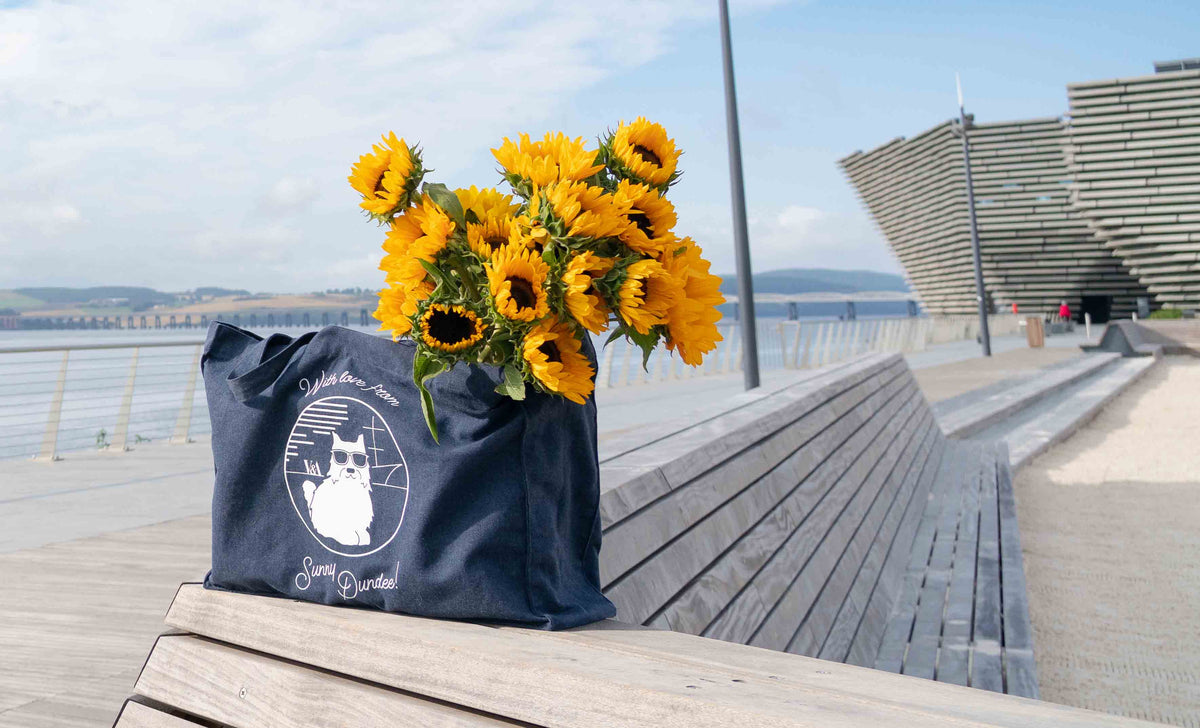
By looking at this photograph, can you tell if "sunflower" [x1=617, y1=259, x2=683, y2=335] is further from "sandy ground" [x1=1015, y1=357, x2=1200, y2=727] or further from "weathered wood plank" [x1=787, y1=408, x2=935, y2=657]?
"sandy ground" [x1=1015, y1=357, x2=1200, y2=727]

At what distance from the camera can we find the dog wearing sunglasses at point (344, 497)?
56.2 inches

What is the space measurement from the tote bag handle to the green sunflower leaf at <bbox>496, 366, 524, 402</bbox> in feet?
1.21

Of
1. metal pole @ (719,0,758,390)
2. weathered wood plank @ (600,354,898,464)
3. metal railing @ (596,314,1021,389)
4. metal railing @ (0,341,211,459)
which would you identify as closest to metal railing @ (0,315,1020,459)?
metal railing @ (0,341,211,459)

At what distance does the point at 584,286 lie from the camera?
1330 millimetres

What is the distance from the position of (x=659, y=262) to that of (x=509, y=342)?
0.26 meters

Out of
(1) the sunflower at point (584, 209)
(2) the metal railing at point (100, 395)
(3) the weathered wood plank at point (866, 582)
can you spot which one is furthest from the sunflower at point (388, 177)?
(2) the metal railing at point (100, 395)

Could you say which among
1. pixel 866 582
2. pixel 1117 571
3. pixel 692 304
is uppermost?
pixel 692 304

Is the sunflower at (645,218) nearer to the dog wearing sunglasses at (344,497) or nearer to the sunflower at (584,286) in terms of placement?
the sunflower at (584,286)

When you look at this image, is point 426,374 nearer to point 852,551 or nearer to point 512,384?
point 512,384

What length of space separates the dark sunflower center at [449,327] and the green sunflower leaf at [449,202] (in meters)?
0.15

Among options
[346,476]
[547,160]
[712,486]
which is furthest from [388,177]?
[712,486]

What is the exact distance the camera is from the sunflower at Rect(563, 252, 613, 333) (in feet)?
4.39

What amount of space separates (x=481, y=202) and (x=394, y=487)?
1.46 feet

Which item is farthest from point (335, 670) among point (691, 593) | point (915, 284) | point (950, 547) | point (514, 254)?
point (915, 284)
